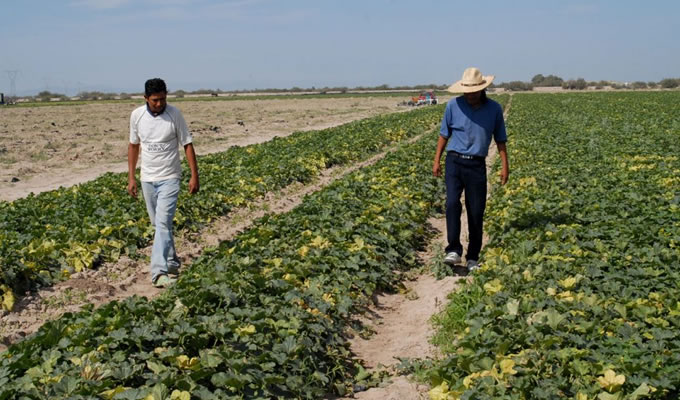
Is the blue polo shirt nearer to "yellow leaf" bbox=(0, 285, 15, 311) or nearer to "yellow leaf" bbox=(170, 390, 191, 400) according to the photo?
"yellow leaf" bbox=(170, 390, 191, 400)

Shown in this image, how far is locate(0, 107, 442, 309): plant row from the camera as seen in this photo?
7.39m

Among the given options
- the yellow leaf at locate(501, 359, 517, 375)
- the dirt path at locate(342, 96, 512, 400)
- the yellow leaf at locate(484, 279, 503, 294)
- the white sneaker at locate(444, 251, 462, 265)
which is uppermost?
the yellow leaf at locate(484, 279, 503, 294)

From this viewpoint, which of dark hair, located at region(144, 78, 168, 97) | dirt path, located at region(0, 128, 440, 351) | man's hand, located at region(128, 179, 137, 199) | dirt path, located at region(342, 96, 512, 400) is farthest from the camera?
man's hand, located at region(128, 179, 137, 199)

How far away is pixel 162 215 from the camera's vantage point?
7129 mm

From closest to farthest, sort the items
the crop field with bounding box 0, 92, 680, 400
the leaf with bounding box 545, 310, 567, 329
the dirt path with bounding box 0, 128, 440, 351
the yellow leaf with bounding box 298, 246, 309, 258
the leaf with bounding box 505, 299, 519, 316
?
the crop field with bounding box 0, 92, 680, 400, the leaf with bounding box 545, 310, 567, 329, the leaf with bounding box 505, 299, 519, 316, the dirt path with bounding box 0, 128, 440, 351, the yellow leaf with bounding box 298, 246, 309, 258

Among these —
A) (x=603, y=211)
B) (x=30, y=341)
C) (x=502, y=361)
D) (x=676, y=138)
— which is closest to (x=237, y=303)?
(x=30, y=341)

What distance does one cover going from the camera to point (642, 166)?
12555 mm

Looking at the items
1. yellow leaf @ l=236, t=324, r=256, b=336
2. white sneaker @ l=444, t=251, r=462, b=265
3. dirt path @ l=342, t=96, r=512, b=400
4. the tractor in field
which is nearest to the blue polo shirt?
white sneaker @ l=444, t=251, r=462, b=265

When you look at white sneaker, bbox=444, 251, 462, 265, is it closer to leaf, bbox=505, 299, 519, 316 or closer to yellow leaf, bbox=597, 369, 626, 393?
leaf, bbox=505, 299, 519, 316

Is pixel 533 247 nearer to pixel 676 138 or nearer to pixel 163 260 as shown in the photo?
pixel 163 260

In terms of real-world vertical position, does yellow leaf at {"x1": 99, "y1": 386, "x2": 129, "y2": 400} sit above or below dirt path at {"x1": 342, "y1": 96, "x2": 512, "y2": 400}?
above

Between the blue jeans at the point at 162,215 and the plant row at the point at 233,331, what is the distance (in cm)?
50

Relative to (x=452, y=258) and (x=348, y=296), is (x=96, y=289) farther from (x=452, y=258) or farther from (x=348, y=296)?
(x=452, y=258)

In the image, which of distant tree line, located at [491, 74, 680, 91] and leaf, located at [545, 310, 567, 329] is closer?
leaf, located at [545, 310, 567, 329]
